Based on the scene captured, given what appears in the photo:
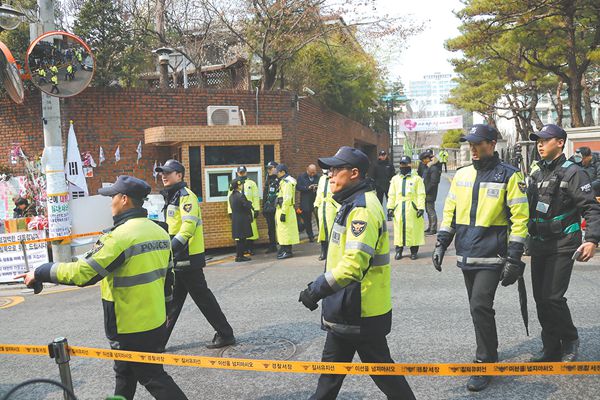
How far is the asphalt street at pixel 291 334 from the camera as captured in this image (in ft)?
12.7

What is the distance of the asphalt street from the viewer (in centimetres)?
388

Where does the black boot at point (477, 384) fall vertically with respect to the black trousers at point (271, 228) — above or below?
below

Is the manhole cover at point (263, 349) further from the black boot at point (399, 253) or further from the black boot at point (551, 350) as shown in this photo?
the black boot at point (399, 253)

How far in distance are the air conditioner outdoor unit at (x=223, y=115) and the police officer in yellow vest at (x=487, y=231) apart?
8383 mm

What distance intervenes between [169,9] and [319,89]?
6494mm

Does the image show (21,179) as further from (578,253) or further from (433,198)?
(578,253)

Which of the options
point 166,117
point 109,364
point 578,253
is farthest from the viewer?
point 166,117

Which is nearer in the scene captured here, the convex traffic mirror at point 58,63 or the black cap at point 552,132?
the black cap at point 552,132

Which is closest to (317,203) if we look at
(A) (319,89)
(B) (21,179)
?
(B) (21,179)

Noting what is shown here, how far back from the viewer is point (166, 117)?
456 inches

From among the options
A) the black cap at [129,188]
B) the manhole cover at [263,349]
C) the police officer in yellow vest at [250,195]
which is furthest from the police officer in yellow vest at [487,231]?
the police officer in yellow vest at [250,195]

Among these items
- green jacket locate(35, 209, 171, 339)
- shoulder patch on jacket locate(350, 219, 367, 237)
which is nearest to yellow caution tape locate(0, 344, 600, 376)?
green jacket locate(35, 209, 171, 339)

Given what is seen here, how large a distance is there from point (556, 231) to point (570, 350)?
1.02 meters

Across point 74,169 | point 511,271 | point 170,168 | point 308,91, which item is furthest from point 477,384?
point 308,91
